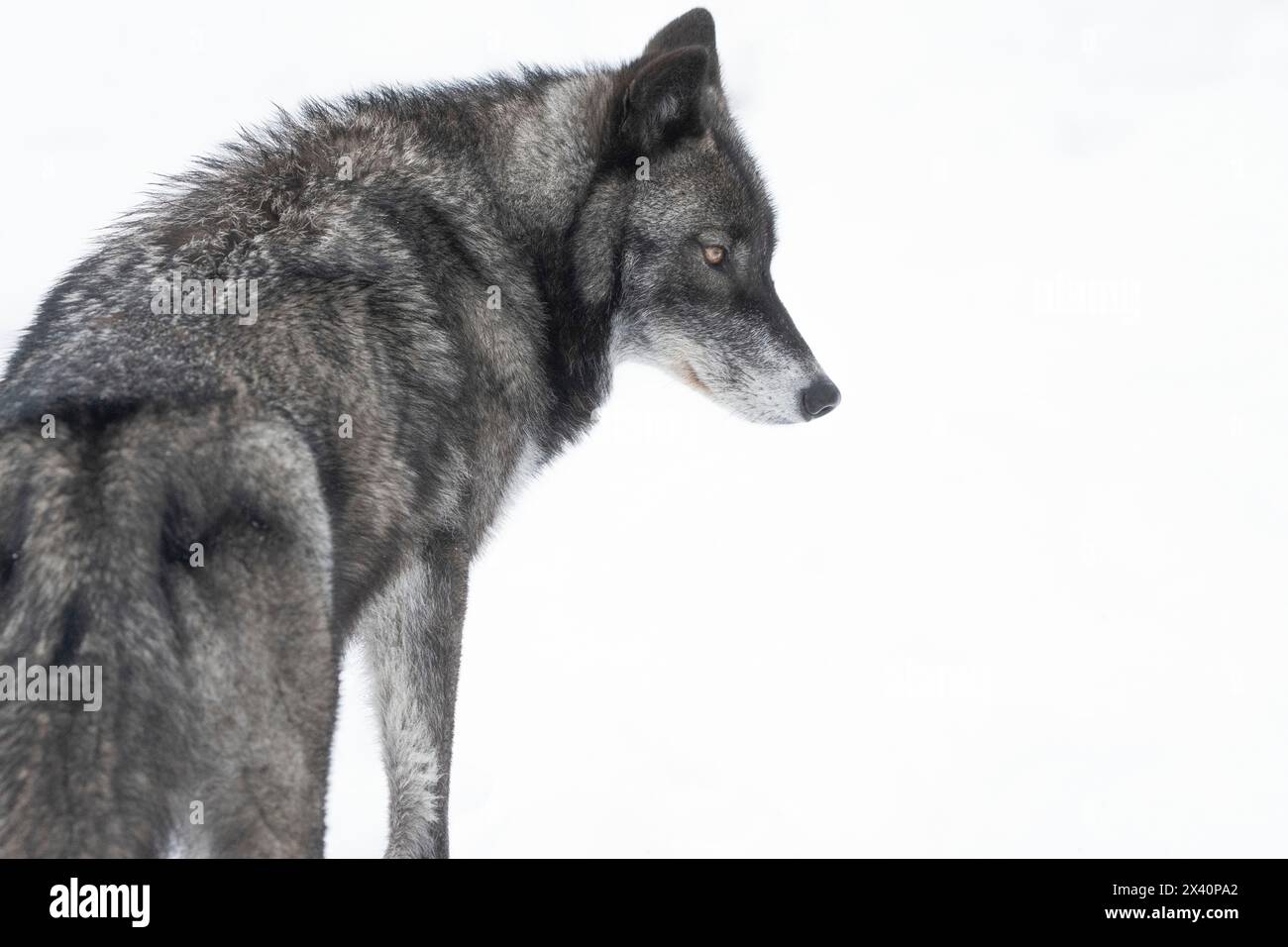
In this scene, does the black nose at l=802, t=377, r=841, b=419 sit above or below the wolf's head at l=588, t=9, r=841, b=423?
below

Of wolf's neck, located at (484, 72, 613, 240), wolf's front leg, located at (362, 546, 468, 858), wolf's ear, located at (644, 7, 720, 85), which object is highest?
wolf's ear, located at (644, 7, 720, 85)

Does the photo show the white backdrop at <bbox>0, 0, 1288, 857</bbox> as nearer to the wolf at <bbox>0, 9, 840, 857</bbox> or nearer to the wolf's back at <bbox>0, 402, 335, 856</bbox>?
the wolf at <bbox>0, 9, 840, 857</bbox>

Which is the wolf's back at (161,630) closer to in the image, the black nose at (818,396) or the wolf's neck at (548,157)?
the wolf's neck at (548,157)

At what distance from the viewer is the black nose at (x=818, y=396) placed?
15.1 feet

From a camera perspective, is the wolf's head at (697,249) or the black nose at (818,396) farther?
the black nose at (818,396)

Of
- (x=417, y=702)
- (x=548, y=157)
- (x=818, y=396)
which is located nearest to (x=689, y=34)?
(x=548, y=157)

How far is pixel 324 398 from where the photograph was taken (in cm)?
318

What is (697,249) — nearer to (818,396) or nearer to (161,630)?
(818,396)

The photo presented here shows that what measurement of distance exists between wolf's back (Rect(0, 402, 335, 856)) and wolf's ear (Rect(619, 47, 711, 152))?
1.94 m

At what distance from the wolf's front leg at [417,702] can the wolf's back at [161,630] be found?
96 cm

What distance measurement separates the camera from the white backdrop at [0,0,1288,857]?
471 cm

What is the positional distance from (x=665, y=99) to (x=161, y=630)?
256 centimetres

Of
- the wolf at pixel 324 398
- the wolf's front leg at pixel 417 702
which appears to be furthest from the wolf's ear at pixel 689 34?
the wolf's front leg at pixel 417 702

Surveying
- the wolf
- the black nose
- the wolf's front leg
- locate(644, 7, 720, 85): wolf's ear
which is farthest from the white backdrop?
locate(644, 7, 720, 85): wolf's ear
